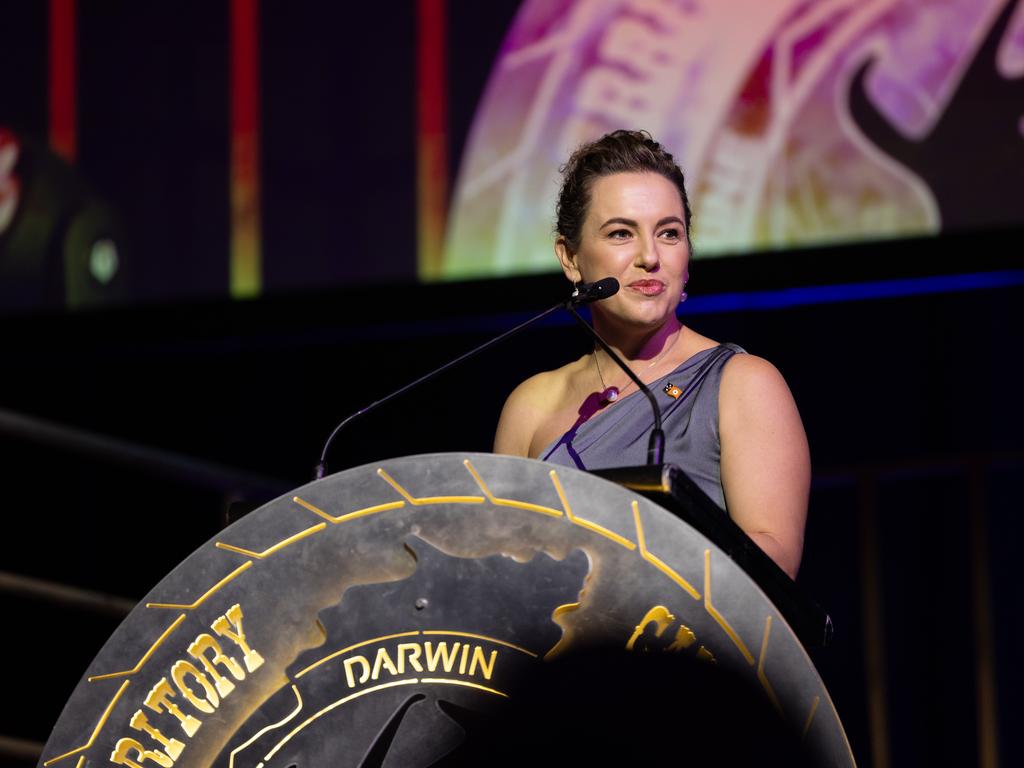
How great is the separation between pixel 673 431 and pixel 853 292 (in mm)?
1833

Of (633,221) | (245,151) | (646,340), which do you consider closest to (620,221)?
(633,221)

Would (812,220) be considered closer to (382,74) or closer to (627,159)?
(382,74)

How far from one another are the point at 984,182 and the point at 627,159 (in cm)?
151

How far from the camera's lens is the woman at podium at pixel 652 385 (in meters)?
1.58

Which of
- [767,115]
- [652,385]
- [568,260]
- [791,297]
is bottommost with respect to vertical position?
[652,385]

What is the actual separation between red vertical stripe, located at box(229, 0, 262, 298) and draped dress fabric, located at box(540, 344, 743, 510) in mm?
2146

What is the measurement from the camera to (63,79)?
157 inches

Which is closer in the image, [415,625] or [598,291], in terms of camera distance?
[415,625]

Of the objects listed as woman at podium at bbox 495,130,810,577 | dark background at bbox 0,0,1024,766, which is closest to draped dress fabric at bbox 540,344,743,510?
woman at podium at bbox 495,130,810,577

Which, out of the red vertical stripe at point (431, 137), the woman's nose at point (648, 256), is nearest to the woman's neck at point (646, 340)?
the woman's nose at point (648, 256)

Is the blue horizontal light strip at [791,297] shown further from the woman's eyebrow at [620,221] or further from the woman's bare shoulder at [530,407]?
the woman's eyebrow at [620,221]

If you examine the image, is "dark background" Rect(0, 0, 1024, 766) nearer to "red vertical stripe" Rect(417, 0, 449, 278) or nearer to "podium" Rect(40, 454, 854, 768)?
"red vertical stripe" Rect(417, 0, 449, 278)

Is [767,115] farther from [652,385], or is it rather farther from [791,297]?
[652,385]

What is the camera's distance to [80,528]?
426cm
